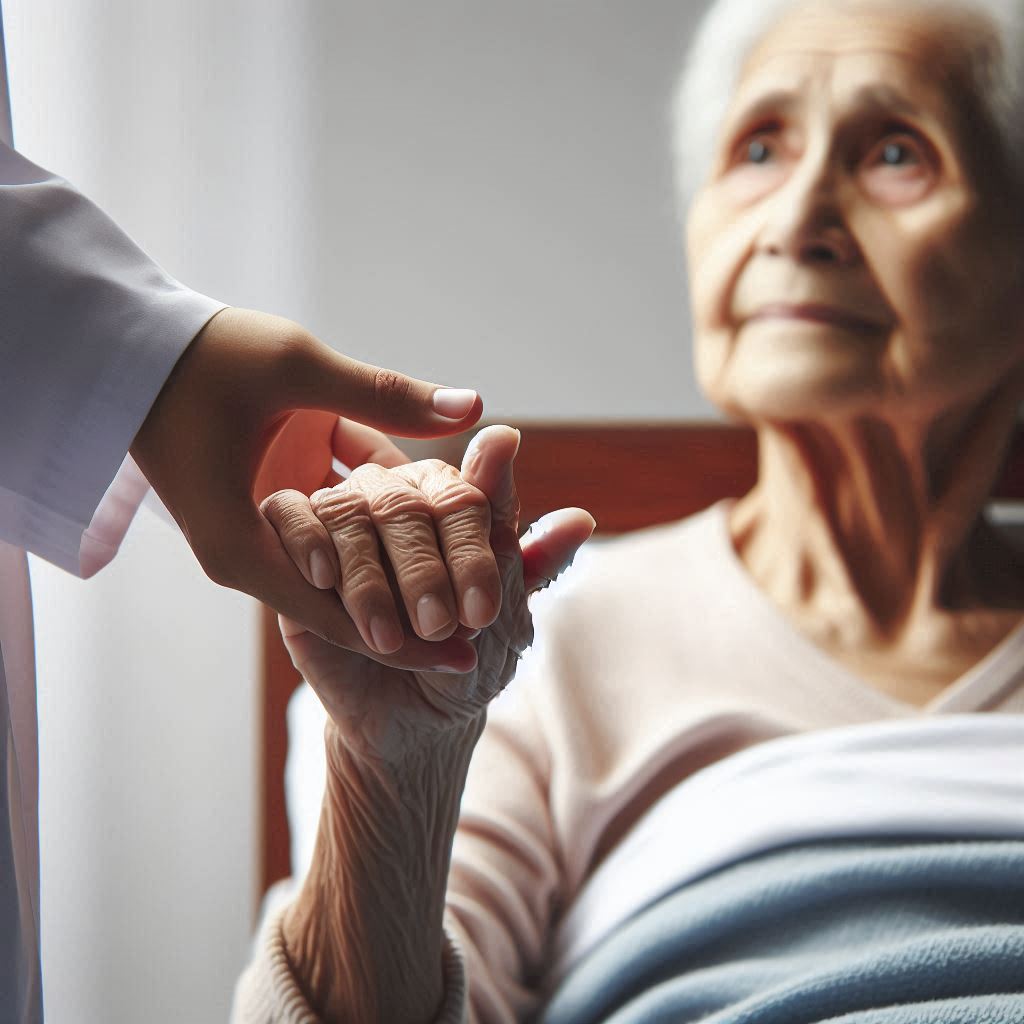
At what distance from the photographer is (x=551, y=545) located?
56 cm

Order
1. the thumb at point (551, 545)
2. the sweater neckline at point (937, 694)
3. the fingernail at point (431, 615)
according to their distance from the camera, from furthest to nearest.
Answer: the sweater neckline at point (937, 694)
the thumb at point (551, 545)
the fingernail at point (431, 615)

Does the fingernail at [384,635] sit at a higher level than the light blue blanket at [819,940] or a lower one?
higher

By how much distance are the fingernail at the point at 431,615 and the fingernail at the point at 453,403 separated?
3.7 inches

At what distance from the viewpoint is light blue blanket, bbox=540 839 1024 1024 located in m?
0.66

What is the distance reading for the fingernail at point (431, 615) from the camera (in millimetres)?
464

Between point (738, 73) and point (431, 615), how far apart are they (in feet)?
2.58

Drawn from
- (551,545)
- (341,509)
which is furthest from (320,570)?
(551,545)

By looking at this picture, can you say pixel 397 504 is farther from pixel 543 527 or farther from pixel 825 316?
pixel 825 316

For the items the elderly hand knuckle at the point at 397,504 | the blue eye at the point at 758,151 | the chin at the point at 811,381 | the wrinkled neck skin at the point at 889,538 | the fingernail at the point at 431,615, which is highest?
the blue eye at the point at 758,151

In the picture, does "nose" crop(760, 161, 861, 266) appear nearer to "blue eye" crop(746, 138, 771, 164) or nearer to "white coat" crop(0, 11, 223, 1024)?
"blue eye" crop(746, 138, 771, 164)

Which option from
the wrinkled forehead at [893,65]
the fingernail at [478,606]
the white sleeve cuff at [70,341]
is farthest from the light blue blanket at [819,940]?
the wrinkled forehead at [893,65]

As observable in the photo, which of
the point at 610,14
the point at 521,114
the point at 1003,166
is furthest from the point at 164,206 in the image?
the point at 1003,166

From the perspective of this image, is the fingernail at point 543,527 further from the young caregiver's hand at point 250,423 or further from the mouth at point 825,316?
the mouth at point 825,316

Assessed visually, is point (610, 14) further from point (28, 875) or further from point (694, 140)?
point (28, 875)
